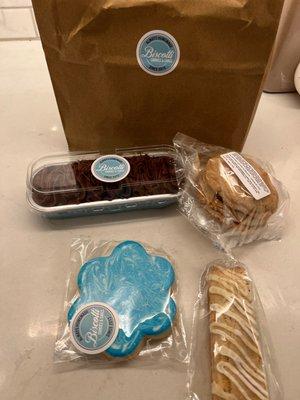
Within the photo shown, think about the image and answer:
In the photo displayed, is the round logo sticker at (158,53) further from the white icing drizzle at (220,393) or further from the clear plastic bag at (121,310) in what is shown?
the white icing drizzle at (220,393)

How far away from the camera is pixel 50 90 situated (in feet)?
2.80

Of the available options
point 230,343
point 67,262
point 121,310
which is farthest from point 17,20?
point 230,343

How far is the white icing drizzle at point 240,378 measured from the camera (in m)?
0.39

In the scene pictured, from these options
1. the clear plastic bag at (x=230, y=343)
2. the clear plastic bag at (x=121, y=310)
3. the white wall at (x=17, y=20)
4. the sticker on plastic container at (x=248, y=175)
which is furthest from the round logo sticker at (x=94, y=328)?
the white wall at (x=17, y=20)

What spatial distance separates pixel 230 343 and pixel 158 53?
1.40 ft

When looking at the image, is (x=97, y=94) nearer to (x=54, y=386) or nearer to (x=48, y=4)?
(x=48, y=4)

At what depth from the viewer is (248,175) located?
0.52m

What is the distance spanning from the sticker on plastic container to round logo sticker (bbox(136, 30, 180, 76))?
6.7 inches

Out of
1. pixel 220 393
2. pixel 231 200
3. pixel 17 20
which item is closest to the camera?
pixel 220 393

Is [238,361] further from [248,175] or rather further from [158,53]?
[158,53]

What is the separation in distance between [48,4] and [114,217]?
34 centimetres

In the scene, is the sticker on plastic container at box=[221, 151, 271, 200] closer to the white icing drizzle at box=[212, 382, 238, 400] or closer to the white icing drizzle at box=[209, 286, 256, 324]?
the white icing drizzle at box=[209, 286, 256, 324]

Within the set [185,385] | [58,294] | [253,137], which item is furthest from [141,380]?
[253,137]

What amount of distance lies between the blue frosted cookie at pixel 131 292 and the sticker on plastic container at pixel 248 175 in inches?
6.7
